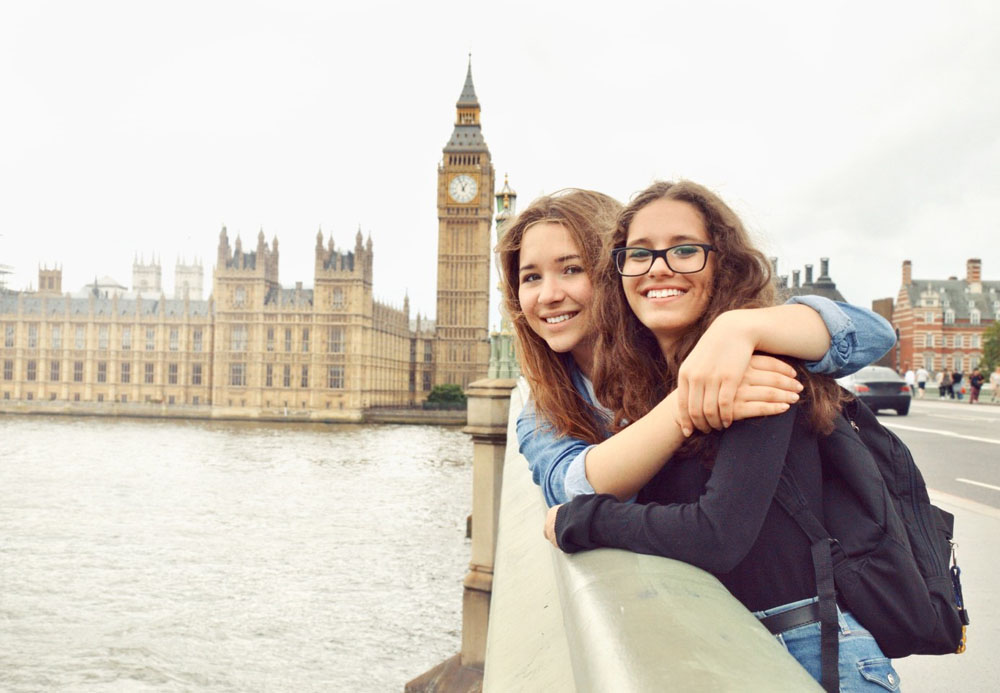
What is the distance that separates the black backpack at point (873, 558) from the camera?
44.5 inches

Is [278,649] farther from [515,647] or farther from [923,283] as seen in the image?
[923,283]

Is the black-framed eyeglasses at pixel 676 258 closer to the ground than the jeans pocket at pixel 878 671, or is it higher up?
higher up

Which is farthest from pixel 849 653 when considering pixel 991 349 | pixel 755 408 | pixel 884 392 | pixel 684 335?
pixel 991 349

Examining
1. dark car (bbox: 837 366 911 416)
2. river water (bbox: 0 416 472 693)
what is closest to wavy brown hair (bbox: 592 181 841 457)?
river water (bbox: 0 416 472 693)

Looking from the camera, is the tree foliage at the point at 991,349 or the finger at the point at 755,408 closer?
the finger at the point at 755,408

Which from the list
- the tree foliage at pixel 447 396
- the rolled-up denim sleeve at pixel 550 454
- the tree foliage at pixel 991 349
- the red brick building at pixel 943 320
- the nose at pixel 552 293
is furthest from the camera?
the tree foliage at pixel 447 396

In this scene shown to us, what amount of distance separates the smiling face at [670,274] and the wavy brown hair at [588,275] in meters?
0.16

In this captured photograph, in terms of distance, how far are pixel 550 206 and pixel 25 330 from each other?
52950 mm

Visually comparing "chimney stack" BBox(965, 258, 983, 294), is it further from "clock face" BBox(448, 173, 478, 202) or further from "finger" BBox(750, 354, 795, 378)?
"finger" BBox(750, 354, 795, 378)

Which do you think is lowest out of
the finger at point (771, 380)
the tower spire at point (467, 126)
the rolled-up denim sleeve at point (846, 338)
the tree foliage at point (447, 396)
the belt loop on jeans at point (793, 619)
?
the tree foliage at point (447, 396)

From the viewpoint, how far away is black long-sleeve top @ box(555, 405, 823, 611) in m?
1.10

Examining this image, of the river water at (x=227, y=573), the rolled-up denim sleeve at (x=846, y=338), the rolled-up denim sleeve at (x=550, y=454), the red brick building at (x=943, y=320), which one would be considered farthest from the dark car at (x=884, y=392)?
the red brick building at (x=943, y=320)

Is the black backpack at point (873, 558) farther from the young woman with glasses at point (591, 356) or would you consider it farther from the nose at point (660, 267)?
the nose at point (660, 267)

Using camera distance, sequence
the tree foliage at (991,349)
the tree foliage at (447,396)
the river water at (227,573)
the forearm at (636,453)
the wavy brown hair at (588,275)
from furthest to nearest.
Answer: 1. the tree foliage at (447,396)
2. the tree foliage at (991,349)
3. the river water at (227,573)
4. the wavy brown hair at (588,275)
5. the forearm at (636,453)
